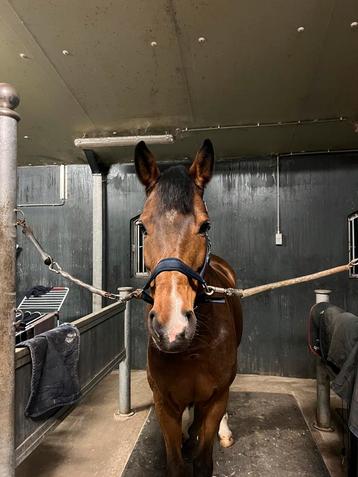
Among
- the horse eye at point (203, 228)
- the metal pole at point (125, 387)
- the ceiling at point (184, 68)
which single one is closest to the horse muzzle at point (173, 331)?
the horse eye at point (203, 228)

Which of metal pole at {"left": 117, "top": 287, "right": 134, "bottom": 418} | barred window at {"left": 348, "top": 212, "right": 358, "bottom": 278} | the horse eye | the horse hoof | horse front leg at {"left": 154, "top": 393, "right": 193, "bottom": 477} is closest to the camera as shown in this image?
the horse eye

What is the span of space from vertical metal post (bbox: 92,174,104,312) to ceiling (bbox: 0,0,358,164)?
2.23 feet

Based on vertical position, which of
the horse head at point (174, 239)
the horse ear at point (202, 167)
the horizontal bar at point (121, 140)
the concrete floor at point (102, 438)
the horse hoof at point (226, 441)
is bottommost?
the concrete floor at point (102, 438)

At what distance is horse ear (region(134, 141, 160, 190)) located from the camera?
1173 millimetres

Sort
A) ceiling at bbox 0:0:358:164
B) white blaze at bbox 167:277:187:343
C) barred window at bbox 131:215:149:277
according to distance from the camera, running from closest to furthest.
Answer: white blaze at bbox 167:277:187:343
ceiling at bbox 0:0:358:164
barred window at bbox 131:215:149:277

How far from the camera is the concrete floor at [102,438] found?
1.73 m

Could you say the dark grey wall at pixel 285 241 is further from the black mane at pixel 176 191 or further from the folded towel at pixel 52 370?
the black mane at pixel 176 191

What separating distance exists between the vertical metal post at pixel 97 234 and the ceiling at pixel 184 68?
0.68m

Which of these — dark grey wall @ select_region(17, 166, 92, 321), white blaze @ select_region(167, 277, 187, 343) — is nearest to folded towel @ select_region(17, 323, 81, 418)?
white blaze @ select_region(167, 277, 187, 343)

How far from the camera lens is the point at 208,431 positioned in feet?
4.31

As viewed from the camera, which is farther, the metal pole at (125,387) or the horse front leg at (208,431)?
the metal pole at (125,387)

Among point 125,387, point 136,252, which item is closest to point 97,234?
point 136,252

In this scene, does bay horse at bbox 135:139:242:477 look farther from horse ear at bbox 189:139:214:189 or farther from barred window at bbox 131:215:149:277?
barred window at bbox 131:215:149:277

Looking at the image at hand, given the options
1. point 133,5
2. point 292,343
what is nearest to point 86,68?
point 133,5
